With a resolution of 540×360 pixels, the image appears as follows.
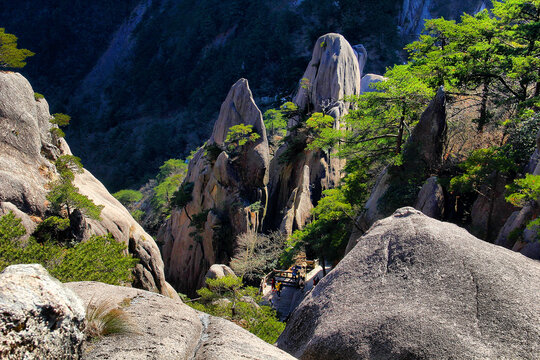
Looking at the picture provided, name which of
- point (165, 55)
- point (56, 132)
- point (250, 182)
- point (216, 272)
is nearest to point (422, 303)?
point (216, 272)

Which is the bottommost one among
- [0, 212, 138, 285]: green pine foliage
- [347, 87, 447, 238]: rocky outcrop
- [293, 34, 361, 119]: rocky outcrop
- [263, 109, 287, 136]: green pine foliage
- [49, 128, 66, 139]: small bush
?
[0, 212, 138, 285]: green pine foliage

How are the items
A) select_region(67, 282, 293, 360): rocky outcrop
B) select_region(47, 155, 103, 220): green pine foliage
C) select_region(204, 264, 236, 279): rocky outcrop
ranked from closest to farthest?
select_region(67, 282, 293, 360): rocky outcrop → select_region(47, 155, 103, 220): green pine foliage → select_region(204, 264, 236, 279): rocky outcrop

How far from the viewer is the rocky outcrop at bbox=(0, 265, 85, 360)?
285cm

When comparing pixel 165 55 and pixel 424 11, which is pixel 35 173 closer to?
pixel 165 55

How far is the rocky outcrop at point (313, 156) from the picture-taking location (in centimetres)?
2766

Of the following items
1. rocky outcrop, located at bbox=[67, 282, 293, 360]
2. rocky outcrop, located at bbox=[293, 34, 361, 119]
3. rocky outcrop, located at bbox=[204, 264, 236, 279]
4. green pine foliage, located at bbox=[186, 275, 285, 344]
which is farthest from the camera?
rocky outcrop, located at bbox=[293, 34, 361, 119]

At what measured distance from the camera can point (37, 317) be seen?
3033mm

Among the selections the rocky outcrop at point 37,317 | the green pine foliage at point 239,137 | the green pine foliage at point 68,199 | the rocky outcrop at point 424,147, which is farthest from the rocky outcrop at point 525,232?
the green pine foliage at point 239,137

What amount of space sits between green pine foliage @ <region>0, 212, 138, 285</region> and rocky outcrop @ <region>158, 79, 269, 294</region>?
16811 millimetres

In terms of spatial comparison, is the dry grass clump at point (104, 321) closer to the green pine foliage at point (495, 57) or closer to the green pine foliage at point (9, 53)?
the green pine foliage at point (495, 57)

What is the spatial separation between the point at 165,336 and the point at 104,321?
2.06ft

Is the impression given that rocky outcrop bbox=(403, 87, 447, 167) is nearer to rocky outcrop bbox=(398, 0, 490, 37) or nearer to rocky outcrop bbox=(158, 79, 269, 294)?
rocky outcrop bbox=(158, 79, 269, 294)

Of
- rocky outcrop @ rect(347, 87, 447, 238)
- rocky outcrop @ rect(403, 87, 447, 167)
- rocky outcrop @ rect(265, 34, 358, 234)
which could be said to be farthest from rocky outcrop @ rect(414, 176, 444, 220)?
rocky outcrop @ rect(265, 34, 358, 234)

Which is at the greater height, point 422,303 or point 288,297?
point 422,303
